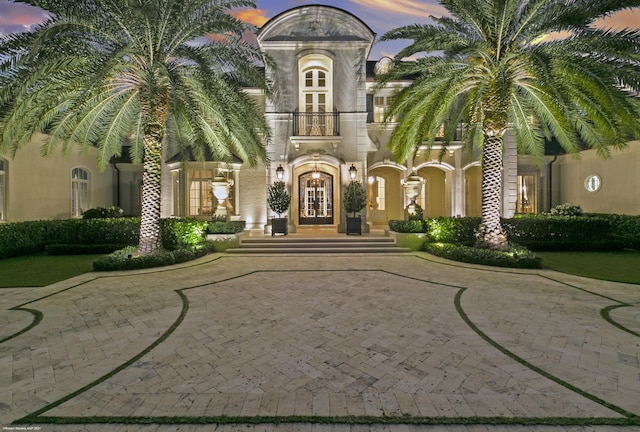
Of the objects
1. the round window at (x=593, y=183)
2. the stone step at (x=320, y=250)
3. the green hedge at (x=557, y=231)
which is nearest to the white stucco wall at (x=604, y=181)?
the round window at (x=593, y=183)

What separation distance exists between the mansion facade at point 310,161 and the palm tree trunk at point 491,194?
3.70 m

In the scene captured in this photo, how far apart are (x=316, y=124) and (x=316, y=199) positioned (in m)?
4.00

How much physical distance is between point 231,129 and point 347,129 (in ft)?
22.8

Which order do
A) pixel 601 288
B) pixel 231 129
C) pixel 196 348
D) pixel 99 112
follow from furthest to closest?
pixel 99 112 → pixel 231 129 → pixel 601 288 → pixel 196 348

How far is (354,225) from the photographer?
1386 cm

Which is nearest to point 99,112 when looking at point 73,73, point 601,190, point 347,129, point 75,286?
point 73,73

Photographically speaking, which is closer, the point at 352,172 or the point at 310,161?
the point at 352,172

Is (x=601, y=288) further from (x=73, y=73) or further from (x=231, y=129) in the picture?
(x=73, y=73)

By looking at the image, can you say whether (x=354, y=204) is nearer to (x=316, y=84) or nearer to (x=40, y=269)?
(x=316, y=84)

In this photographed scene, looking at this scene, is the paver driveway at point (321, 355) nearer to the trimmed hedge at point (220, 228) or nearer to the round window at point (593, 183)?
the trimmed hedge at point (220, 228)

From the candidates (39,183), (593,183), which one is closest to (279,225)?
(39,183)

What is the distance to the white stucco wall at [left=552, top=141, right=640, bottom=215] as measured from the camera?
15186mm

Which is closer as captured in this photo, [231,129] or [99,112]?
[231,129]

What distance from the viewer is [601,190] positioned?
55.6 feet
